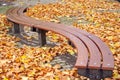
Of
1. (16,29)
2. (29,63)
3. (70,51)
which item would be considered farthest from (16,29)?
(29,63)

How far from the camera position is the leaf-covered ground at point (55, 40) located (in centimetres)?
456

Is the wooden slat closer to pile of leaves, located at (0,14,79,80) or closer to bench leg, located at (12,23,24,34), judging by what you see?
pile of leaves, located at (0,14,79,80)

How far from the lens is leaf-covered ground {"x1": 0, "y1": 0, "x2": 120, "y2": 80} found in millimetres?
4559

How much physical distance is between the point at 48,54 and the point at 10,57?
69 cm

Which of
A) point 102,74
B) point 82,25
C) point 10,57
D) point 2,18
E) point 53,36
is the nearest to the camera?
point 102,74

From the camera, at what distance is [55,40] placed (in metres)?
6.85

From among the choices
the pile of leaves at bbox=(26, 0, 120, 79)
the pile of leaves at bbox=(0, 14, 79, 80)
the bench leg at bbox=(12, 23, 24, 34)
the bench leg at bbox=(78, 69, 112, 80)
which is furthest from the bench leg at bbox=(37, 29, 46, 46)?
the bench leg at bbox=(78, 69, 112, 80)

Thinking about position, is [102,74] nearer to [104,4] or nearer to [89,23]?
[89,23]

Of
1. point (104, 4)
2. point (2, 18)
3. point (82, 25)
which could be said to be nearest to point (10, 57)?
point (82, 25)

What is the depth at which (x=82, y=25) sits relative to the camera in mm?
8047

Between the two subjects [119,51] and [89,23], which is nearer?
[119,51]

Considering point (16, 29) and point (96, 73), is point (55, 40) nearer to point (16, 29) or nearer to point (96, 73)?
point (16, 29)

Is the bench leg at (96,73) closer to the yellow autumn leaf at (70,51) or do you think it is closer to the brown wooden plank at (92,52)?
the brown wooden plank at (92,52)

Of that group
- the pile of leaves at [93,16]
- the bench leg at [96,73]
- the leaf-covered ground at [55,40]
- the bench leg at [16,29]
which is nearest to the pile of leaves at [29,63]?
the leaf-covered ground at [55,40]
